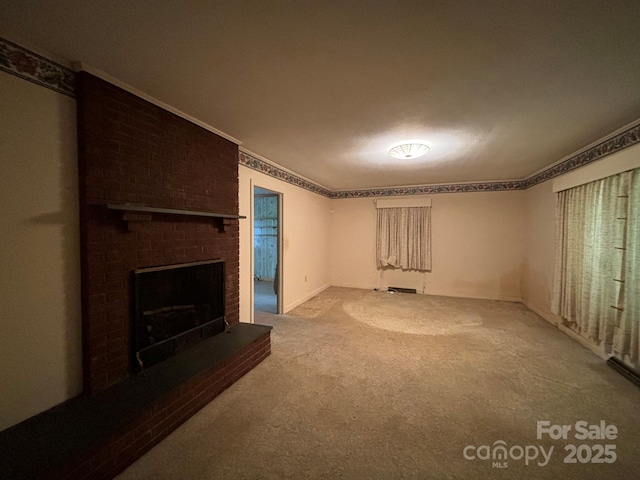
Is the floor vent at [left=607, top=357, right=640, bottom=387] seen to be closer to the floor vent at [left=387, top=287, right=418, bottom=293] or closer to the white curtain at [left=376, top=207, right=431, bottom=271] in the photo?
the white curtain at [left=376, top=207, right=431, bottom=271]

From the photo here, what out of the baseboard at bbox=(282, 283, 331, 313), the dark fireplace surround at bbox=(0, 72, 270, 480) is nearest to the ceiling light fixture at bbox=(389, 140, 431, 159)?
the dark fireplace surround at bbox=(0, 72, 270, 480)

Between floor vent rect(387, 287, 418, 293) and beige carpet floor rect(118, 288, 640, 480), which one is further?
floor vent rect(387, 287, 418, 293)

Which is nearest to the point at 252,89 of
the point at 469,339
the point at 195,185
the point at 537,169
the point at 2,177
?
the point at 195,185

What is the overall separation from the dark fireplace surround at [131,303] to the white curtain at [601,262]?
11.4 feet

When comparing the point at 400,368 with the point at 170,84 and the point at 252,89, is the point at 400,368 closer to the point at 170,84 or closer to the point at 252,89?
the point at 252,89

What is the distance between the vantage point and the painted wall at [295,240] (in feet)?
10.3

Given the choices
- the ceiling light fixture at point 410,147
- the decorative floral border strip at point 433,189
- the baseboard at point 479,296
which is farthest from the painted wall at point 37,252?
the baseboard at point 479,296

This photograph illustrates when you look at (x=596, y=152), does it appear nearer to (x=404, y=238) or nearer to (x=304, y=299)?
(x=404, y=238)

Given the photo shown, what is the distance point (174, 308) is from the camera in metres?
2.20

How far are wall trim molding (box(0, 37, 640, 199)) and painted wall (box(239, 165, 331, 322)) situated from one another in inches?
6.3

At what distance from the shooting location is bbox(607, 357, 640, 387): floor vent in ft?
7.22

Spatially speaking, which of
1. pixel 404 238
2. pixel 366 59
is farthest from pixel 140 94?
pixel 404 238

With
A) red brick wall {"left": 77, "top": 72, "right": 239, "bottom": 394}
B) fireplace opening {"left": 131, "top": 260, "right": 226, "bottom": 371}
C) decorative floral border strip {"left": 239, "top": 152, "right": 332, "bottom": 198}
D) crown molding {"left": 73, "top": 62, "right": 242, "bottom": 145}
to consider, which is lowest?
fireplace opening {"left": 131, "top": 260, "right": 226, "bottom": 371}

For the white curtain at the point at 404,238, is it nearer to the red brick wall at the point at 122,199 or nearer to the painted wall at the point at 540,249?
the painted wall at the point at 540,249
